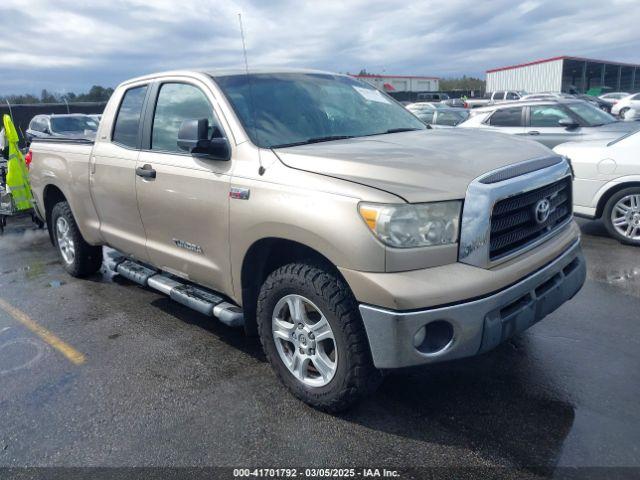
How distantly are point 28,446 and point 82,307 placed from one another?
2.28 m

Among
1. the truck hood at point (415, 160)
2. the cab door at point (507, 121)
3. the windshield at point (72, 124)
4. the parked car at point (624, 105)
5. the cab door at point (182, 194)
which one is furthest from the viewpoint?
the parked car at point (624, 105)

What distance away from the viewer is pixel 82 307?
509cm

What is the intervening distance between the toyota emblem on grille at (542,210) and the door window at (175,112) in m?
2.11

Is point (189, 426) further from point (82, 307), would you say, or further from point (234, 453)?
point (82, 307)

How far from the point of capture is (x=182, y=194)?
3684mm

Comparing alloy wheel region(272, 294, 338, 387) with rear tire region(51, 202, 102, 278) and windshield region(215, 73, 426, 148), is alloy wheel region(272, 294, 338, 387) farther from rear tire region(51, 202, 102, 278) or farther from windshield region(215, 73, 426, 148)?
rear tire region(51, 202, 102, 278)

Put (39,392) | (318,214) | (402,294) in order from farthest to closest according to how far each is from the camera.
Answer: (39,392), (318,214), (402,294)

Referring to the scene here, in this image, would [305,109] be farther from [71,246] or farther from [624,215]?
[624,215]

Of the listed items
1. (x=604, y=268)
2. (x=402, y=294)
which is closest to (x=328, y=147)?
(x=402, y=294)

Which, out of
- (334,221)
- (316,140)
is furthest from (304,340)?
(316,140)

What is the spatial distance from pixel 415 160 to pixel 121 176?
2603 millimetres

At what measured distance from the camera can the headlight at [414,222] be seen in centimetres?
258

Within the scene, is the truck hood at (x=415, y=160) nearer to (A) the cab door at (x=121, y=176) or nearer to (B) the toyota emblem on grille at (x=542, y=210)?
(B) the toyota emblem on grille at (x=542, y=210)

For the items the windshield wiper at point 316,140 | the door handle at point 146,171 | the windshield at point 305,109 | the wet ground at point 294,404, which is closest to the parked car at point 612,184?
the wet ground at point 294,404
